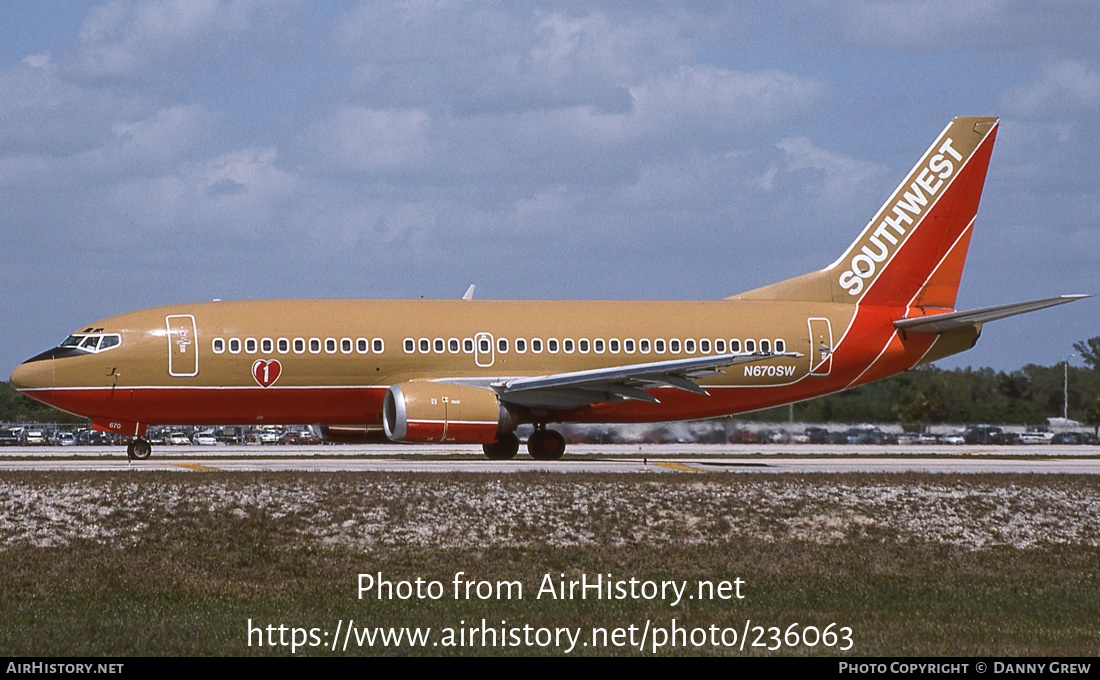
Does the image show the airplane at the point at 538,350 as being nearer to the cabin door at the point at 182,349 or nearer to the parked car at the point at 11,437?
the cabin door at the point at 182,349

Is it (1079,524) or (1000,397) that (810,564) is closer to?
(1079,524)

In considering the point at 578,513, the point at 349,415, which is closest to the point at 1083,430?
the point at 349,415

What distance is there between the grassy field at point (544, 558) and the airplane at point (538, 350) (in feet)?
26.8

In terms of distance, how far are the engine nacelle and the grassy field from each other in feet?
21.3

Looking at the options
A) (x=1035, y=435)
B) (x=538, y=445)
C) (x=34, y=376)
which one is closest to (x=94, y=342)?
(x=34, y=376)

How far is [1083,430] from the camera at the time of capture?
58438 millimetres

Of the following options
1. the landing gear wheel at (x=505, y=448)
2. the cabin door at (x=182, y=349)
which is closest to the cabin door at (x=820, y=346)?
the landing gear wheel at (x=505, y=448)

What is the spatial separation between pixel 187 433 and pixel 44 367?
50737 mm

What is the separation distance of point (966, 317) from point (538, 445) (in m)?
11.9

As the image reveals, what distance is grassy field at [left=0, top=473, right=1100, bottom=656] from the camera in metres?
15.2

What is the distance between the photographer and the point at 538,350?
3641 cm

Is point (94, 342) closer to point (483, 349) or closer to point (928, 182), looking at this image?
point (483, 349)

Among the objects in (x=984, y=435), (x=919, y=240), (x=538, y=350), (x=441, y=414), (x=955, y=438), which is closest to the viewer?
(x=441, y=414)

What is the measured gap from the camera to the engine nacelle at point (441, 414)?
32562 mm
